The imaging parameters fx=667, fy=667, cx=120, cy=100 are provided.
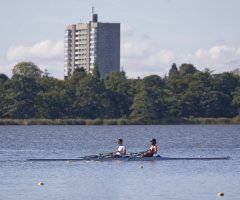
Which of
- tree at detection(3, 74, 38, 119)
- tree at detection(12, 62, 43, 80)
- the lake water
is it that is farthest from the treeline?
the lake water

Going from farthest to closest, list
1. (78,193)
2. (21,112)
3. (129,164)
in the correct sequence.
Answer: (21,112)
(129,164)
(78,193)

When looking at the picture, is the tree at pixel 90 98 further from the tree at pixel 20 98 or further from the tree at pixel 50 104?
the tree at pixel 20 98

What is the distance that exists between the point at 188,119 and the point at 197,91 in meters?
10.4

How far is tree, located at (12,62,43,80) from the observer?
172625mm

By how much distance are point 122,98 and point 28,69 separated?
119 feet

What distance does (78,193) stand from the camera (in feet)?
93.8

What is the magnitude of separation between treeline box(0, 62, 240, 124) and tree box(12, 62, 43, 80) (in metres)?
17.2

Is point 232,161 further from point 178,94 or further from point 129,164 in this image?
point 178,94

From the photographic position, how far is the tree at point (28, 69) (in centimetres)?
17262

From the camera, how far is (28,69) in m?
177

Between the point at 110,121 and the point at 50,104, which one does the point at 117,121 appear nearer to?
the point at 110,121

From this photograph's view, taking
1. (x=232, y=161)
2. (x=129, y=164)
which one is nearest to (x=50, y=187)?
(x=129, y=164)

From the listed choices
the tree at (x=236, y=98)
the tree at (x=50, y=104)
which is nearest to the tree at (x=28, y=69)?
the tree at (x=50, y=104)

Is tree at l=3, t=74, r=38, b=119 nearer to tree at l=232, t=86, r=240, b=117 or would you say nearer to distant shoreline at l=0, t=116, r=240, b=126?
distant shoreline at l=0, t=116, r=240, b=126
